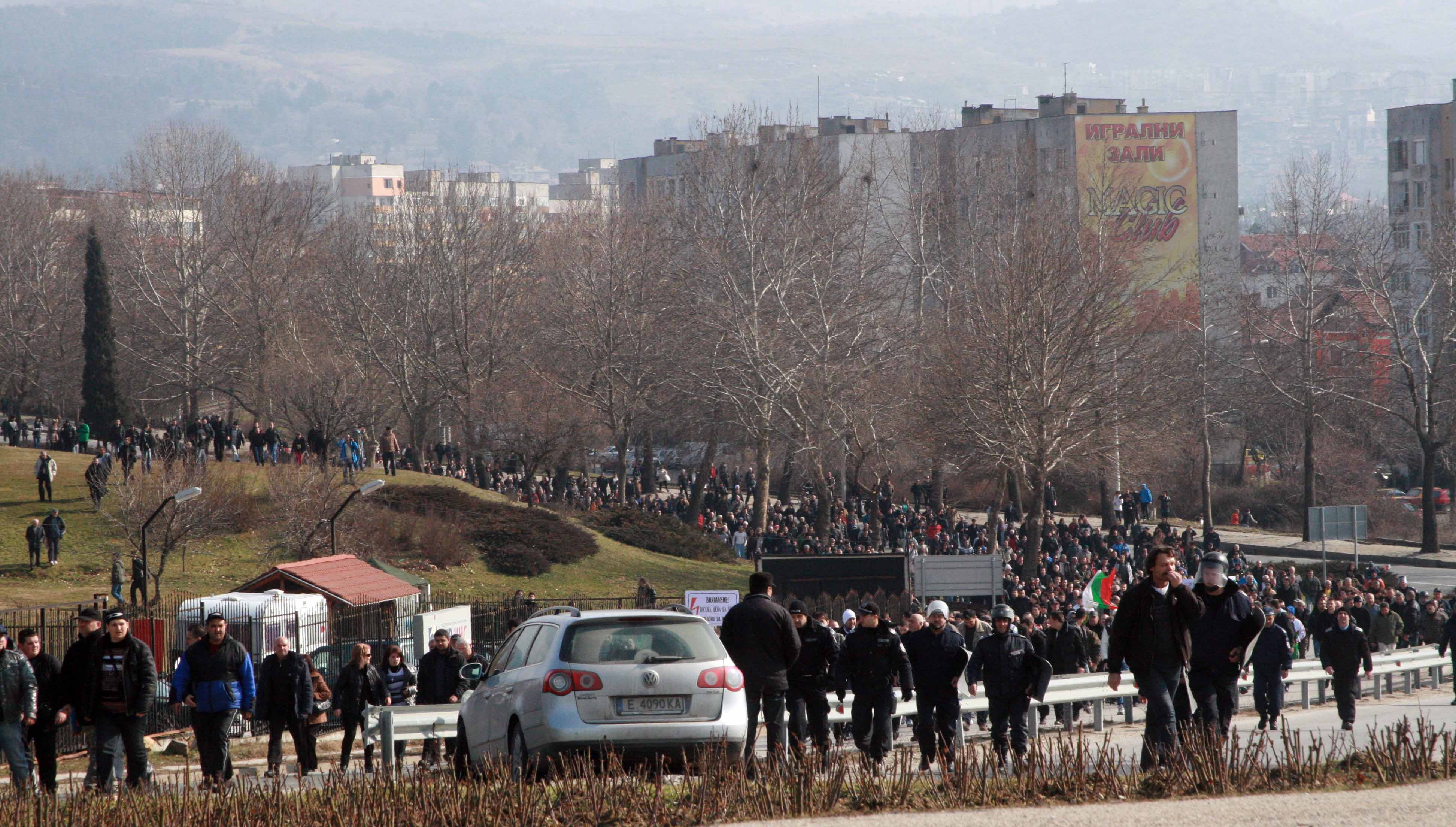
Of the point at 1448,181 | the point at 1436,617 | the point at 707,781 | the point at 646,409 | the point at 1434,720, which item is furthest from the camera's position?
the point at 1448,181

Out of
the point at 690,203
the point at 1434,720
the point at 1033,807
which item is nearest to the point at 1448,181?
the point at 690,203

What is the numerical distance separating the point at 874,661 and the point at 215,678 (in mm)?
4885

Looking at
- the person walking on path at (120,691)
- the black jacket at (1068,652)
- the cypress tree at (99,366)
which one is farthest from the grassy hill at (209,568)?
the person walking on path at (120,691)

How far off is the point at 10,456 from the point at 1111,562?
36.1 metres

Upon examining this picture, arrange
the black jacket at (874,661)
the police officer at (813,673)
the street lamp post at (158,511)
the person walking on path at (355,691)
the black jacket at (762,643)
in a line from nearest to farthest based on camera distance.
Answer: the black jacket at (762,643)
the black jacket at (874,661)
the police officer at (813,673)
the person walking on path at (355,691)
the street lamp post at (158,511)

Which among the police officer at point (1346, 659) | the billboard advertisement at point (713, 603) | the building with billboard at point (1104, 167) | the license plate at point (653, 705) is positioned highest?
the building with billboard at point (1104, 167)

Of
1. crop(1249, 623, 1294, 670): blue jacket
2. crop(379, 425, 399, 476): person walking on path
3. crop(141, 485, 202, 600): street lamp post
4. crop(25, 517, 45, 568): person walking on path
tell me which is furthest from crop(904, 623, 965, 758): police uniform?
crop(379, 425, 399, 476): person walking on path

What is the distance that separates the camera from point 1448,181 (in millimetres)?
86250

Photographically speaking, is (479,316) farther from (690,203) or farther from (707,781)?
(707,781)

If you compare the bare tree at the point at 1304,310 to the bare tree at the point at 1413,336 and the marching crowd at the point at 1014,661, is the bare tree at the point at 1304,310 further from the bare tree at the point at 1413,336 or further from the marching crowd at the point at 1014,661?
the marching crowd at the point at 1014,661

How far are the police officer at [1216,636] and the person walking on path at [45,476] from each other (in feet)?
138

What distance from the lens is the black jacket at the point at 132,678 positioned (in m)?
10.7

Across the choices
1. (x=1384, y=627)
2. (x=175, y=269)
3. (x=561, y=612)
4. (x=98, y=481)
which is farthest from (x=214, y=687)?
(x=175, y=269)

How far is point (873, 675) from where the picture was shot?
1198cm
